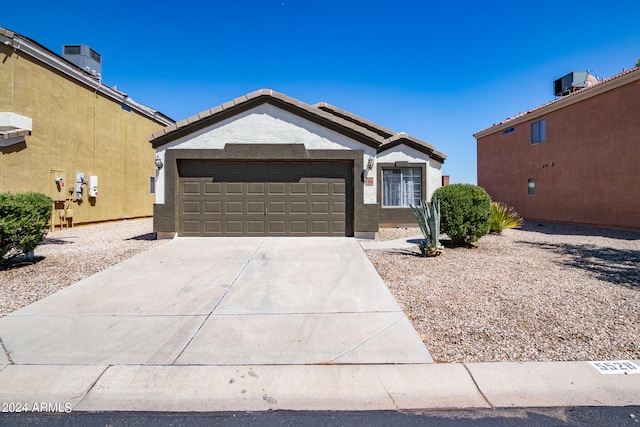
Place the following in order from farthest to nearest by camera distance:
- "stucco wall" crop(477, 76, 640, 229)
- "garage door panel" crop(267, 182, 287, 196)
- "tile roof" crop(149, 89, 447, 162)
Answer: "stucco wall" crop(477, 76, 640, 229) < "garage door panel" crop(267, 182, 287, 196) < "tile roof" crop(149, 89, 447, 162)

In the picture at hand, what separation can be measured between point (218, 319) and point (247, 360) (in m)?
1.25

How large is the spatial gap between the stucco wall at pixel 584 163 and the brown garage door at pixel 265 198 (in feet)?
37.2

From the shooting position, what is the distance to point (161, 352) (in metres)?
3.70

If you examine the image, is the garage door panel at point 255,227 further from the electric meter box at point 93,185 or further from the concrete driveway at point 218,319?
the electric meter box at point 93,185

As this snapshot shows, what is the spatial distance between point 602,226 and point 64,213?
22.6 meters

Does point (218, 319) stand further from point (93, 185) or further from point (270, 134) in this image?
point (93, 185)

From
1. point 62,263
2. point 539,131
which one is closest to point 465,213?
point 62,263

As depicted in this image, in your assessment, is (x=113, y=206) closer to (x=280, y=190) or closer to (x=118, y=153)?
(x=118, y=153)

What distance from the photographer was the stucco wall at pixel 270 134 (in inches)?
439

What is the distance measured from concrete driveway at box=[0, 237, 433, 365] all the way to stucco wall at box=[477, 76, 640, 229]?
13097mm

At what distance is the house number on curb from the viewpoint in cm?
325

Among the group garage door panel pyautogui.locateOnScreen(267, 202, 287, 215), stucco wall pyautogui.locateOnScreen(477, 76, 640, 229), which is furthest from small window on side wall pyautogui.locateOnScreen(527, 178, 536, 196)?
garage door panel pyautogui.locateOnScreen(267, 202, 287, 215)

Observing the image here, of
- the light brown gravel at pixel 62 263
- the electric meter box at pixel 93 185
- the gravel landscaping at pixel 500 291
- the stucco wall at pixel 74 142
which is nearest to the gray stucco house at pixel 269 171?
the light brown gravel at pixel 62 263

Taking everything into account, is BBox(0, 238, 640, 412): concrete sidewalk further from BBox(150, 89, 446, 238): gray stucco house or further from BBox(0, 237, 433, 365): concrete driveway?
BBox(150, 89, 446, 238): gray stucco house
